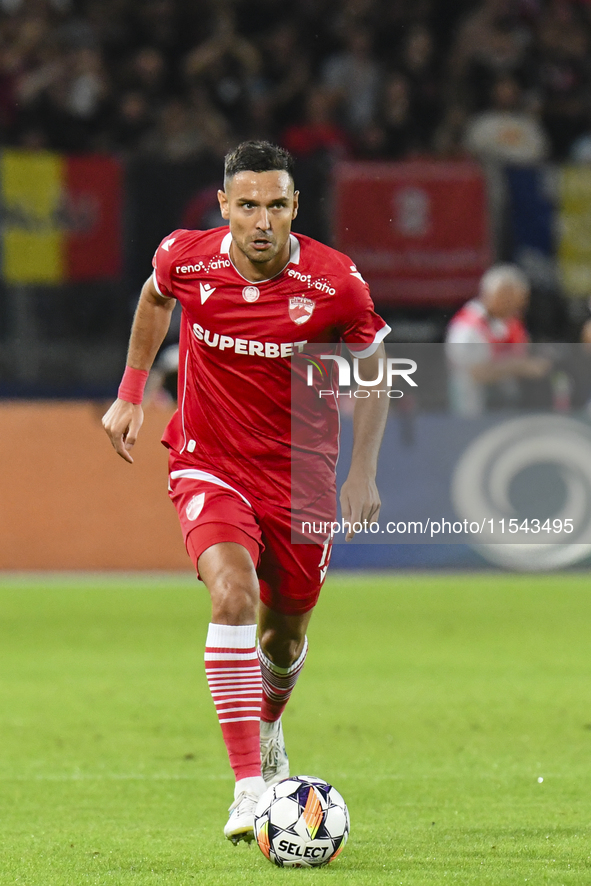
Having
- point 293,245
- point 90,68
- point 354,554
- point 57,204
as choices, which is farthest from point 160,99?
point 293,245

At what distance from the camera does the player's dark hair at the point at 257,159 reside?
4.54 m

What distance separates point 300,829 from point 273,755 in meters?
1.28

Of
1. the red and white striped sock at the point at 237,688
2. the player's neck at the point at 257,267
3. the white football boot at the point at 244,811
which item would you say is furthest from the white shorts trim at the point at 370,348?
the white football boot at the point at 244,811

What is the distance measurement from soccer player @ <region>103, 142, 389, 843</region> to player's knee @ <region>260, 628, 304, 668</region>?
94mm

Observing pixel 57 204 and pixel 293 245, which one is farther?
pixel 57 204

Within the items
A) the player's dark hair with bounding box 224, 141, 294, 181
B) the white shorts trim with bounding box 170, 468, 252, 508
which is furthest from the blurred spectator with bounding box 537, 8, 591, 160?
the white shorts trim with bounding box 170, 468, 252, 508

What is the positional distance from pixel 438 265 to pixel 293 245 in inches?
376

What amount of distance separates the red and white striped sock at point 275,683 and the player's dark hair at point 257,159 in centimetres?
175

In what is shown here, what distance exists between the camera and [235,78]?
15.4 metres

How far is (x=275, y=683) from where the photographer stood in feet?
17.3

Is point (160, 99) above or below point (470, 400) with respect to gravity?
above

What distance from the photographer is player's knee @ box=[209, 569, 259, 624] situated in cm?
429

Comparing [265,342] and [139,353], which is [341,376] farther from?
[139,353]

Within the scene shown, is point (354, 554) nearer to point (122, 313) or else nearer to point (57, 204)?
point (122, 313)
